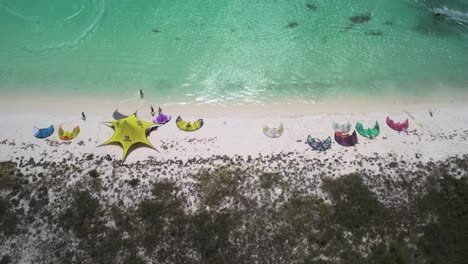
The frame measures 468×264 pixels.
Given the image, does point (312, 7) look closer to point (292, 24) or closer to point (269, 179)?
point (292, 24)

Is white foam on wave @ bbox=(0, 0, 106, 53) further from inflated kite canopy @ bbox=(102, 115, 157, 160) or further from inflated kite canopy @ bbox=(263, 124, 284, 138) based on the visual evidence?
inflated kite canopy @ bbox=(263, 124, 284, 138)

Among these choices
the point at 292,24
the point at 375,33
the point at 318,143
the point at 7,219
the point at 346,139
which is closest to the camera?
the point at 7,219

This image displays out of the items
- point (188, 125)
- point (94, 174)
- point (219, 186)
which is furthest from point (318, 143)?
point (94, 174)

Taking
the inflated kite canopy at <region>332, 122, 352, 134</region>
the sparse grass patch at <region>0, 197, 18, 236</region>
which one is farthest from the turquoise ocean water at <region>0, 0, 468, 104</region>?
the sparse grass patch at <region>0, 197, 18, 236</region>

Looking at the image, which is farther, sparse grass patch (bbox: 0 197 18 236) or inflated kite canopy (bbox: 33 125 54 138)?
inflated kite canopy (bbox: 33 125 54 138)

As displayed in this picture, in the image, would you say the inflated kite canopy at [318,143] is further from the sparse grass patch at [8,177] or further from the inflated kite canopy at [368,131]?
the sparse grass patch at [8,177]

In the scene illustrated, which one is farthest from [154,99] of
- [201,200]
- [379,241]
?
[379,241]
